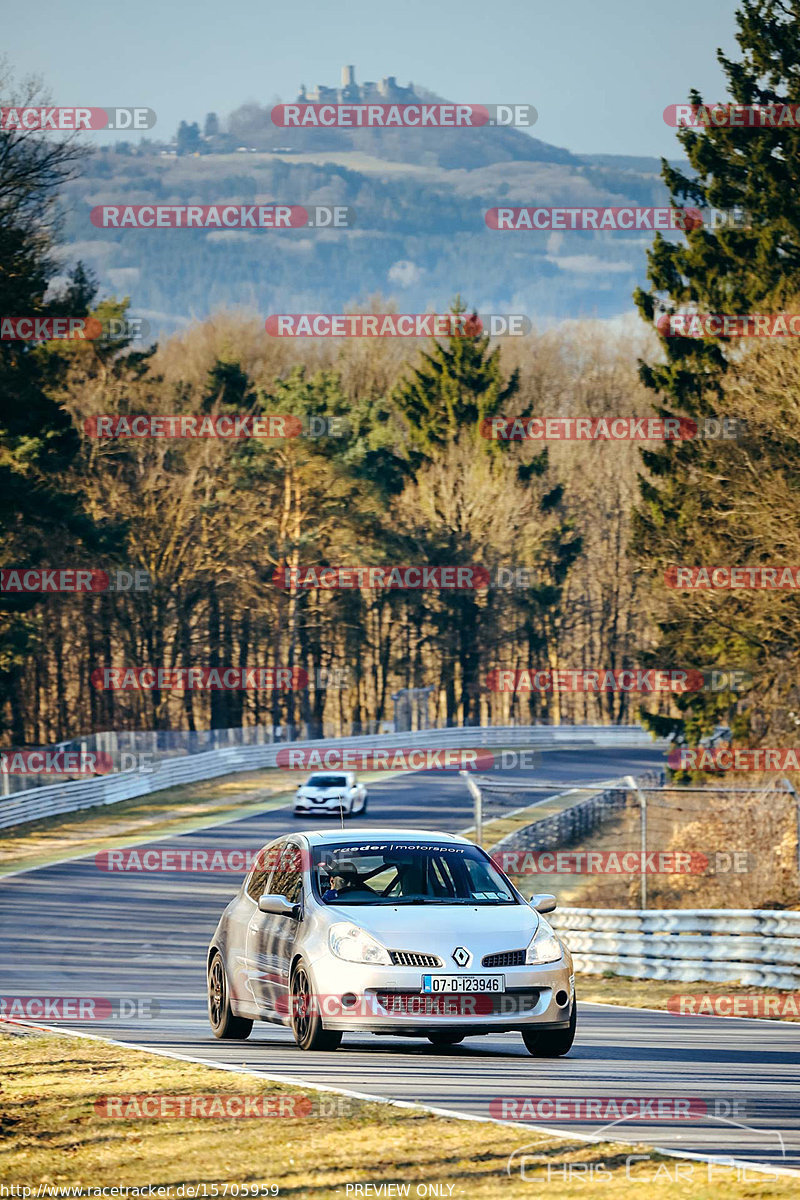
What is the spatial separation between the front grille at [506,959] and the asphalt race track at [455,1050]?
0.64 metres

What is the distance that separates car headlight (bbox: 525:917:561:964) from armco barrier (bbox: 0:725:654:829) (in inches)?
1311

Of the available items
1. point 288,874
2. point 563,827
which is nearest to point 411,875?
point 288,874

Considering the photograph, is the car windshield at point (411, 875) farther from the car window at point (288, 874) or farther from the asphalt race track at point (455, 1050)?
the asphalt race track at point (455, 1050)

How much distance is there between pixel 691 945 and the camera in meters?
20.4

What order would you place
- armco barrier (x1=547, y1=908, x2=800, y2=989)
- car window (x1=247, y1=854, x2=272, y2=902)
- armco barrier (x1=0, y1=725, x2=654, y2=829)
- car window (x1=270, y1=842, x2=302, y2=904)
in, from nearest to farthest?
car window (x1=270, y1=842, x2=302, y2=904) < car window (x1=247, y1=854, x2=272, y2=902) < armco barrier (x1=547, y1=908, x2=800, y2=989) < armco barrier (x1=0, y1=725, x2=654, y2=829)

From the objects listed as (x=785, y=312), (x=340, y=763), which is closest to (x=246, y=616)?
(x=340, y=763)

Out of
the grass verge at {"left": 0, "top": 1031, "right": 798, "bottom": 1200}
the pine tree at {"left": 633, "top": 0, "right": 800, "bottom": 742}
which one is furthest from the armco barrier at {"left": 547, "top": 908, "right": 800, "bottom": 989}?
the pine tree at {"left": 633, "top": 0, "right": 800, "bottom": 742}

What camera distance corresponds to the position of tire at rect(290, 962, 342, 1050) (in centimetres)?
1132

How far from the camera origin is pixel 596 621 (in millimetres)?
90375

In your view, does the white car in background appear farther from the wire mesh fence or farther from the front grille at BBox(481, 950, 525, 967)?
the front grille at BBox(481, 950, 525, 967)

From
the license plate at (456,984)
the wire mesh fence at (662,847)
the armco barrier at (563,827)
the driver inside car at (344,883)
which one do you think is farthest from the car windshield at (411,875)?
the armco barrier at (563,827)

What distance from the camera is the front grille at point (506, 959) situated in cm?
1110

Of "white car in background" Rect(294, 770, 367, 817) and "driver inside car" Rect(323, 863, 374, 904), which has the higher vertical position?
"driver inside car" Rect(323, 863, 374, 904)

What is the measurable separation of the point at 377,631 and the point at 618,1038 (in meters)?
71.3
